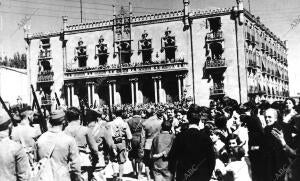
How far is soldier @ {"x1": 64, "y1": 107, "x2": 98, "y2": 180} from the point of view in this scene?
23.0ft

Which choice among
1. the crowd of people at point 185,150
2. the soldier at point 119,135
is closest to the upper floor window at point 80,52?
the soldier at point 119,135

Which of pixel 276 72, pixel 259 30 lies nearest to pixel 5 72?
pixel 259 30

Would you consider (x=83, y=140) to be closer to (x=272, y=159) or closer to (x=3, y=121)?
(x=3, y=121)

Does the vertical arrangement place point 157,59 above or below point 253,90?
above

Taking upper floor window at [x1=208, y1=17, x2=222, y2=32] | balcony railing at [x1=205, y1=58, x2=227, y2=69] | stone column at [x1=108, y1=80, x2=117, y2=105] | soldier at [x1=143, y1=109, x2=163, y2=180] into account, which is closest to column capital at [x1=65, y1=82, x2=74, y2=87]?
stone column at [x1=108, y1=80, x2=117, y2=105]

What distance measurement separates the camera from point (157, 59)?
37781 millimetres

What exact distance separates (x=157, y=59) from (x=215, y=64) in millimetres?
6034

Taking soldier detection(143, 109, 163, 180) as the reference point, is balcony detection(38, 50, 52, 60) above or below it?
above

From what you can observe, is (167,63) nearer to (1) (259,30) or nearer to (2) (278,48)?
(1) (259,30)

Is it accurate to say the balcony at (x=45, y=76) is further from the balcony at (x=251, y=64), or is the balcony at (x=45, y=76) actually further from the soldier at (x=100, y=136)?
the soldier at (x=100, y=136)

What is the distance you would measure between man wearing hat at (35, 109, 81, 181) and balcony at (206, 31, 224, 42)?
31041 millimetres

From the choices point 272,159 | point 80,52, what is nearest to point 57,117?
point 272,159

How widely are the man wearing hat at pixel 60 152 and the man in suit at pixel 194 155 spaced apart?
1444 millimetres

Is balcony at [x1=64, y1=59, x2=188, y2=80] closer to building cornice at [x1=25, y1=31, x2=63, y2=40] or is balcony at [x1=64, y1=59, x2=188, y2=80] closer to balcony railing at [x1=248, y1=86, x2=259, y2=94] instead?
building cornice at [x1=25, y1=31, x2=63, y2=40]
